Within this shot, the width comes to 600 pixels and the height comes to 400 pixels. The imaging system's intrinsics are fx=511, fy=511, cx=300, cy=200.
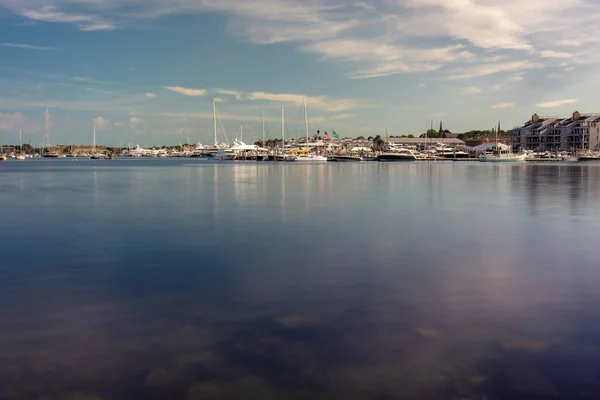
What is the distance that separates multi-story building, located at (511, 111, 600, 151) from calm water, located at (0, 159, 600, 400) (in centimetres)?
17835

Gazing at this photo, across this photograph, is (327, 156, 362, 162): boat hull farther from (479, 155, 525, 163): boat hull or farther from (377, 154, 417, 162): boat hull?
(479, 155, 525, 163): boat hull

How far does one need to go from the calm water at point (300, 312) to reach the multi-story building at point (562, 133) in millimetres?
178346

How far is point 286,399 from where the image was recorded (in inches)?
262

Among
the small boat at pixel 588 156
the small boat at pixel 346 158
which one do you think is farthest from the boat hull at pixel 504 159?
the small boat at pixel 346 158

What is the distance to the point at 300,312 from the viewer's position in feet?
33.2

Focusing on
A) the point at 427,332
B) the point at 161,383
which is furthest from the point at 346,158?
the point at 161,383

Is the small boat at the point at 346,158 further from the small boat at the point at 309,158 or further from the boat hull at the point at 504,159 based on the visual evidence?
the boat hull at the point at 504,159

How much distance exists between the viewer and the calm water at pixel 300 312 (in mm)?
7137

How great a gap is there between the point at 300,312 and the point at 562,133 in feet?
652

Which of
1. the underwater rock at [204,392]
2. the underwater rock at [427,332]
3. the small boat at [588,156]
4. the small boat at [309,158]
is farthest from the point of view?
the small boat at [588,156]

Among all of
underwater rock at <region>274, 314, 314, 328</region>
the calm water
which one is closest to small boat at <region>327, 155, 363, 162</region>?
the calm water

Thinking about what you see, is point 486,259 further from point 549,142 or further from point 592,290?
point 549,142

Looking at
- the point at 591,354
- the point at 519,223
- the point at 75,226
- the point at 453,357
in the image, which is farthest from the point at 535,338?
the point at 75,226

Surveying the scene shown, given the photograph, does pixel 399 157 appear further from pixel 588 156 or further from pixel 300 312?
pixel 300 312
